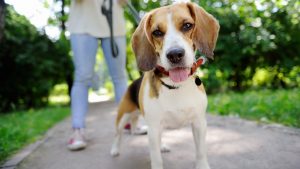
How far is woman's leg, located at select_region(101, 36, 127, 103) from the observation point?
15.1ft

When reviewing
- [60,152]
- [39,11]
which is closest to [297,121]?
[60,152]

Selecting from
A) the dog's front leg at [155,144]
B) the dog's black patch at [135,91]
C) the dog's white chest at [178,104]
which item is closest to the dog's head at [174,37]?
the dog's white chest at [178,104]

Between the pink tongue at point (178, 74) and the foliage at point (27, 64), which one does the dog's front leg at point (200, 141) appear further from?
the foliage at point (27, 64)

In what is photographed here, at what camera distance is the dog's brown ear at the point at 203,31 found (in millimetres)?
2828

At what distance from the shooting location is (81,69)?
14.8ft

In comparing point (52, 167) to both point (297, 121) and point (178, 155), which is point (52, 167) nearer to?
point (178, 155)

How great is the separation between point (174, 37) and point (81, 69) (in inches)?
84.4

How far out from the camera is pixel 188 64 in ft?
8.80

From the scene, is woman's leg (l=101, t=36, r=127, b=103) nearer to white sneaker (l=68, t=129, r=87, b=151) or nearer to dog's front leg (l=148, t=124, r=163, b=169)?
white sneaker (l=68, t=129, r=87, b=151)

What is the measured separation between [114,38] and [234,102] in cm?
374

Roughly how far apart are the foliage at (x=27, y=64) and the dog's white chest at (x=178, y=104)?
1073 centimetres

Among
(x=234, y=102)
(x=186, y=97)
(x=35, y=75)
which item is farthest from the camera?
(x=35, y=75)

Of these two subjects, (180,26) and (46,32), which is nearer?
(180,26)

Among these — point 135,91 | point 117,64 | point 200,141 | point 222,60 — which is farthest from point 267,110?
point 222,60
